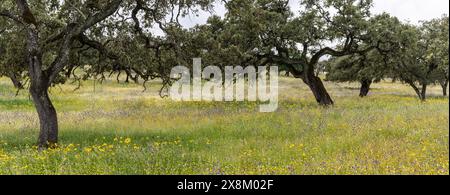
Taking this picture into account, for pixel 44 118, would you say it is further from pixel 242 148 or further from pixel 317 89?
pixel 317 89

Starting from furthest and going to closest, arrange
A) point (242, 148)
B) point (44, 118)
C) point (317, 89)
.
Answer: point (317, 89) < point (44, 118) < point (242, 148)

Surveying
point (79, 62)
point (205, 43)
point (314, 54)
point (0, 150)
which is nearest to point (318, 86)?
point (314, 54)

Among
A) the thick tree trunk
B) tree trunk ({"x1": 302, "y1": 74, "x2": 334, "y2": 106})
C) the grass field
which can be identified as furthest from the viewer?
tree trunk ({"x1": 302, "y1": 74, "x2": 334, "y2": 106})

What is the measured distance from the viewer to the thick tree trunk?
13.3 meters

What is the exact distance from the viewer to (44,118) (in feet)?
44.4

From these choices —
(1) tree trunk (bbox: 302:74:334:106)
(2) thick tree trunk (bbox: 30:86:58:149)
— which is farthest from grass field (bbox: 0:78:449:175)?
(1) tree trunk (bbox: 302:74:334:106)

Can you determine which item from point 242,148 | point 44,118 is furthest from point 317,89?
point 44,118

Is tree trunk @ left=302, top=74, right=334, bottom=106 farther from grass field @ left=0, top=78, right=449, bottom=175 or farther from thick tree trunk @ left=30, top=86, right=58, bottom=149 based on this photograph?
thick tree trunk @ left=30, top=86, right=58, bottom=149

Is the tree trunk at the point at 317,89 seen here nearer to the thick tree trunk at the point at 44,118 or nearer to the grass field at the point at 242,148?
the grass field at the point at 242,148

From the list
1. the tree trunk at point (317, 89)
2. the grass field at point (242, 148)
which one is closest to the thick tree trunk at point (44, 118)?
the grass field at point (242, 148)
